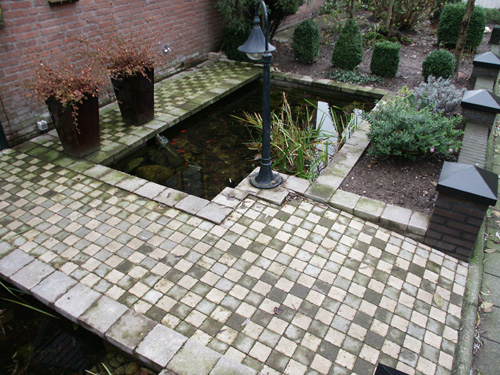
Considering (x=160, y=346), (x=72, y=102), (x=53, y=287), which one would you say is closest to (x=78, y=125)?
(x=72, y=102)

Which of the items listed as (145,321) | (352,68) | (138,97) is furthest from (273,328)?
(352,68)

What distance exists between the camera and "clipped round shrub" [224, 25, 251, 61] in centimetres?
826

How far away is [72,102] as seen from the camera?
15.0ft

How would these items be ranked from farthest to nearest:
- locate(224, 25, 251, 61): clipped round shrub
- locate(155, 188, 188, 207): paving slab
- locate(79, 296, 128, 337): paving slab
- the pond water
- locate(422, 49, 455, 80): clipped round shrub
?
1. locate(224, 25, 251, 61): clipped round shrub
2. locate(422, 49, 455, 80): clipped round shrub
3. the pond water
4. locate(155, 188, 188, 207): paving slab
5. locate(79, 296, 128, 337): paving slab

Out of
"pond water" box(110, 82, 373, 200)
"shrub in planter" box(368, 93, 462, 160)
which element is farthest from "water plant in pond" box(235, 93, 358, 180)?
→ "shrub in planter" box(368, 93, 462, 160)

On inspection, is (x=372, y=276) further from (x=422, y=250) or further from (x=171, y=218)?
(x=171, y=218)

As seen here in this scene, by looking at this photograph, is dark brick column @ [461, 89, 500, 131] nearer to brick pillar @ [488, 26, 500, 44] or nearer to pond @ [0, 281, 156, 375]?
pond @ [0, 281, 156, 375]

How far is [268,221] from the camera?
13.2ft

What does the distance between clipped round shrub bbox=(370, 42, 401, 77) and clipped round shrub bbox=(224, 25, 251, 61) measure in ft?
8.71

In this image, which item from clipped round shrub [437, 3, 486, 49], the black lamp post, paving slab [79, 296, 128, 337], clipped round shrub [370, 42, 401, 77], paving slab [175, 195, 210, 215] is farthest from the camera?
clipped round shrub [437, 3, 486, 49]

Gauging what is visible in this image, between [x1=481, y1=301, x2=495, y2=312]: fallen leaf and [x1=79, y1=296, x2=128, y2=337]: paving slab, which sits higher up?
[x1=79, y1=296, x2=128, y2=337]: paving slab

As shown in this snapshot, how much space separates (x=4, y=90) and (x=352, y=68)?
623cm

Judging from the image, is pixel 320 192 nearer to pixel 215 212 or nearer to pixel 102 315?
pixel 215 212

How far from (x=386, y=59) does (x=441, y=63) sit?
1.00 meters
